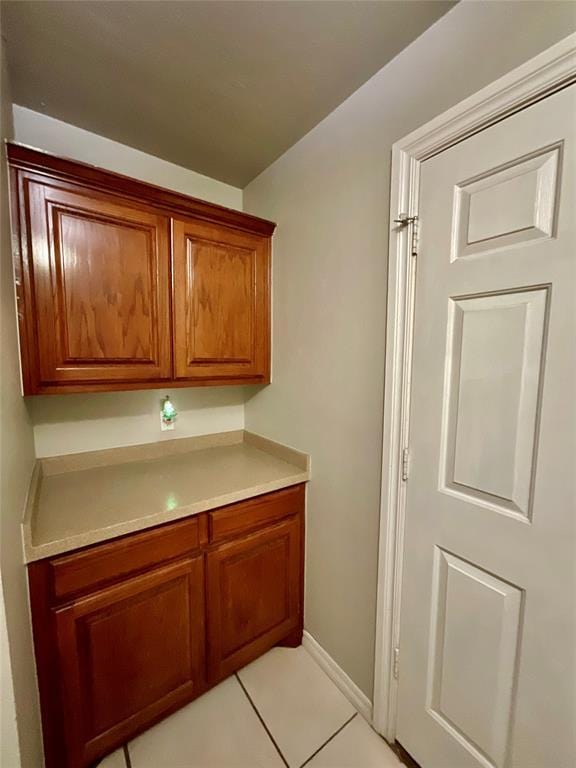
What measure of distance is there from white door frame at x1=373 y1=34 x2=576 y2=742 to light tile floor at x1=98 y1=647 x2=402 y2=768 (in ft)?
0.36

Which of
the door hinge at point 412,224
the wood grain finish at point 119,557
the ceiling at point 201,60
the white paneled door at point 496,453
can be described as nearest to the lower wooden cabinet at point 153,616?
the wood grain finish at point 119,557

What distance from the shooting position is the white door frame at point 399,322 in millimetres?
776

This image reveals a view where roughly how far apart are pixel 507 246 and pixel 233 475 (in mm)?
1255

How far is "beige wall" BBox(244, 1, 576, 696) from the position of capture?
34.7 inches

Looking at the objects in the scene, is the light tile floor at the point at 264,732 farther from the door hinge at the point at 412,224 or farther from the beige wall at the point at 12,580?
the door hinge at the point at 412,224

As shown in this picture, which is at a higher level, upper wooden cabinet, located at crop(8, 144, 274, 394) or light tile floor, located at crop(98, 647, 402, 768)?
upper wooden cabinet, located at crop(8, 144, 274, 394)

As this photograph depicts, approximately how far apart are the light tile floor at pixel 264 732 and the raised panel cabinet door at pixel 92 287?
4.34 feet

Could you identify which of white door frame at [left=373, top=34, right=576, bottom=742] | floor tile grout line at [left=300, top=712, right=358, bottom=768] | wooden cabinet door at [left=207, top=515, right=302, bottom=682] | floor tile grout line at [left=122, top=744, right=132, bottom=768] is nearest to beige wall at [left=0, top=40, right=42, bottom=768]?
floor tile grout line at [left=122, top=744, right=132, bottom=768]

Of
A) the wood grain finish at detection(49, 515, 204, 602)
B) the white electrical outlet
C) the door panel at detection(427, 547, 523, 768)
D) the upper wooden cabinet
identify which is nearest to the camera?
the door panel at detection(427, 547, 523, 768)

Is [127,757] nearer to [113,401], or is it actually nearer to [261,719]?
[261,719]

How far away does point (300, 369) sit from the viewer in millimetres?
1491

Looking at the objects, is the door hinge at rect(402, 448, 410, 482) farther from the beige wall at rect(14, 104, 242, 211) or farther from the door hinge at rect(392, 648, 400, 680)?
the beige wall at rect(14, 104, 242, 211)

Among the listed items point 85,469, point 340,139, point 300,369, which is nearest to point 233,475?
point 300,369

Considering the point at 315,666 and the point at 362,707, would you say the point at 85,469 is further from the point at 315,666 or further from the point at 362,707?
the point at 362,707
